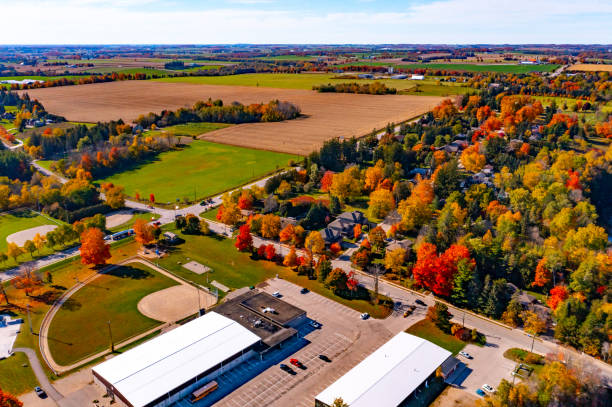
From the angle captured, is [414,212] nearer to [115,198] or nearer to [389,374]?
[389,374]

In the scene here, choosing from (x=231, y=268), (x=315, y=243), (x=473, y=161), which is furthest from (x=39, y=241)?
(x=473, y=161)

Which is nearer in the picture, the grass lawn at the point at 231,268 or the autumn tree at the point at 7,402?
the autumn tree at the point at 7,402

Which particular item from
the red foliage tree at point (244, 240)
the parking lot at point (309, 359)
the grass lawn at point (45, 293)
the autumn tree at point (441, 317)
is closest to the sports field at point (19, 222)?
the grass lawn at point (45, 293)

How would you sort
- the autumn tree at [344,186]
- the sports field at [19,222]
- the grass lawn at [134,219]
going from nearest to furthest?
the sports field at [19,222] → the grass lawn at [134,219] → the autumn tree at [344,186]

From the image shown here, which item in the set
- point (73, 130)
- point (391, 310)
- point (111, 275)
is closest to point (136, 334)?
point (111, 275)

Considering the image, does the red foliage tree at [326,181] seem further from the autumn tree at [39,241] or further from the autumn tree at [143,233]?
the autumn tree at [39,241]
